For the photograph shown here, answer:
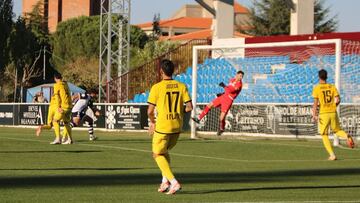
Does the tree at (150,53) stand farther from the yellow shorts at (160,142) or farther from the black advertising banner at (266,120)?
the yellow shorts at (160,142)

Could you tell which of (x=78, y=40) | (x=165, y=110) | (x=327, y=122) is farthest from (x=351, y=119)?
(x=78, y=40)

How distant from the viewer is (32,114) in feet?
152

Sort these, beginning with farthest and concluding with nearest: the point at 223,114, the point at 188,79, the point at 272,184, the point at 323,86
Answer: the point at 188,79 < the point at 223,114 < the point at 323,86 < the point at 272,184

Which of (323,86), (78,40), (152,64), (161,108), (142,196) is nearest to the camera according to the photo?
(142,196)

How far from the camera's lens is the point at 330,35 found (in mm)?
36844

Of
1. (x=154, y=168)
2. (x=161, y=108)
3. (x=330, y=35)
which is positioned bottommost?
(x=154, y=168)

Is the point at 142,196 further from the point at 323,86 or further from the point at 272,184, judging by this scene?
the point at 323,86

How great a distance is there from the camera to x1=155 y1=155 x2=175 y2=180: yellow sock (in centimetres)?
1383

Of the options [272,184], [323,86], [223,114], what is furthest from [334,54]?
[272,184]

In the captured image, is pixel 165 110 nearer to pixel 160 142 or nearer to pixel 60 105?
pixel 160 142

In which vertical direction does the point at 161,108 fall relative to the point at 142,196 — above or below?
above

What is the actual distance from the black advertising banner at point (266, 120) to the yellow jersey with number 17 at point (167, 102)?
57.5 ft

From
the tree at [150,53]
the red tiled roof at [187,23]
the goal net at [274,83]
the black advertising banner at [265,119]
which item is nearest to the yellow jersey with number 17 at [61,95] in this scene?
the goal net at [274,83]

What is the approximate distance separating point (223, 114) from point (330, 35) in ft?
27.8
